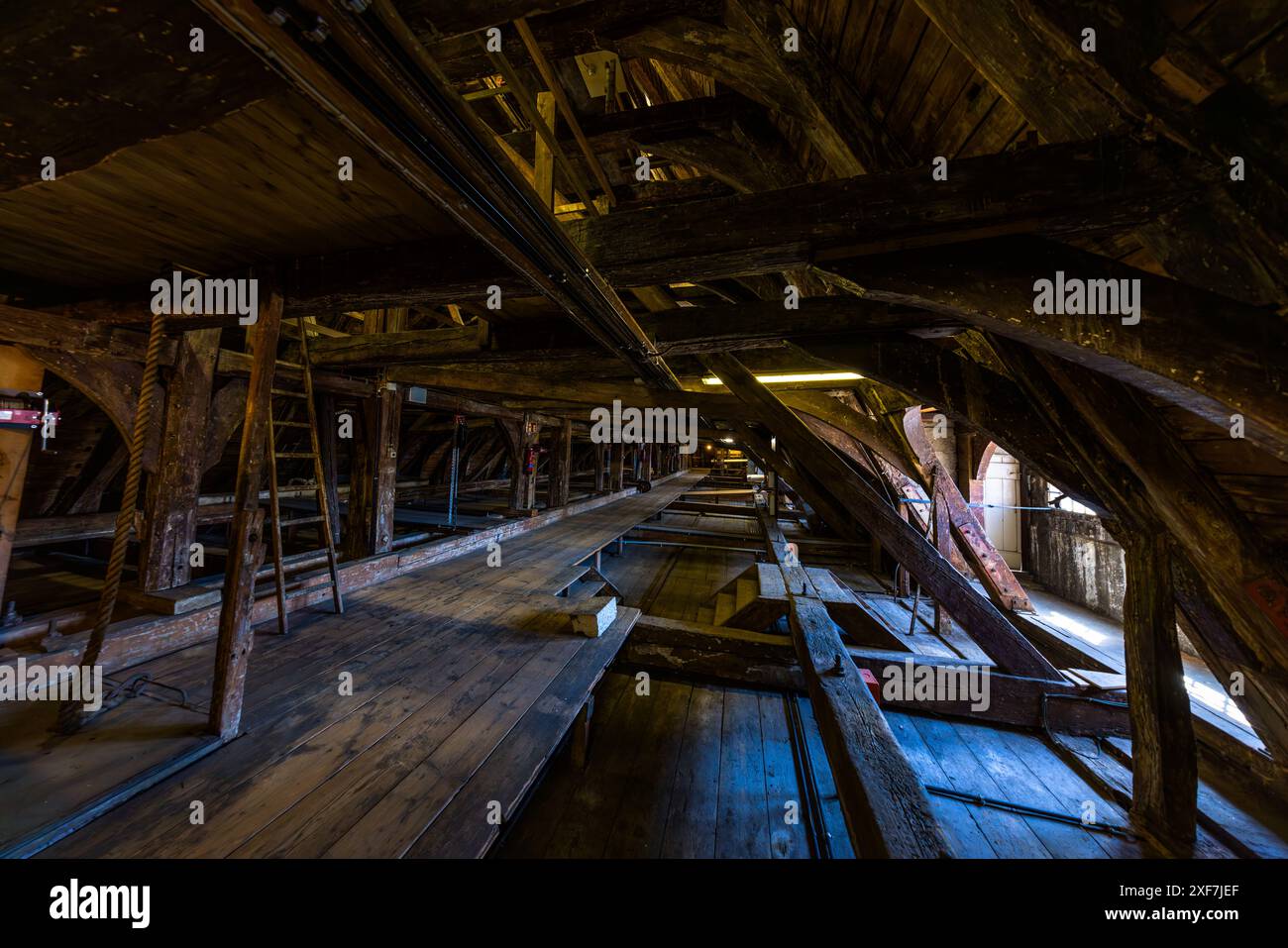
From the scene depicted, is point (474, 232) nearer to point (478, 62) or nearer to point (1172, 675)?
point (478, 62)

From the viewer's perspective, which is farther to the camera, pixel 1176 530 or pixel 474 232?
pixel 1176 530

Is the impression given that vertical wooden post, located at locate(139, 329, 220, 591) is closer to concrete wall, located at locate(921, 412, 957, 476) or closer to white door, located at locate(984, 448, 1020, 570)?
concrete wall, located at locate(921, 412, 957, 476)

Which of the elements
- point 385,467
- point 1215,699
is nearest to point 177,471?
point 385,467

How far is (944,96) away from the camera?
1.85 m

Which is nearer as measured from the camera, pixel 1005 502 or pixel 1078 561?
pixel 1078 561

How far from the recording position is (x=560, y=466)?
988cm

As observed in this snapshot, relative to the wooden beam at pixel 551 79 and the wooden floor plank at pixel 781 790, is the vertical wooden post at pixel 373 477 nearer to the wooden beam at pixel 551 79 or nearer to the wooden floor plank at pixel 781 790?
the wooden beam at pixel 551 79

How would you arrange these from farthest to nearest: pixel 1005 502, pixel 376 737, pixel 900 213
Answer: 1. pixel 1005 502
2. pixel 376 737
3. pixel 900 213

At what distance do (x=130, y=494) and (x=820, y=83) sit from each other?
4110 mm

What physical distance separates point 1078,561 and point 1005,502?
2504 mm

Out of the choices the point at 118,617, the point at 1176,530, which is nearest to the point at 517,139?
the point at 1176,530

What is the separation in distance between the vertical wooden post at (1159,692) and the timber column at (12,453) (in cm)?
680

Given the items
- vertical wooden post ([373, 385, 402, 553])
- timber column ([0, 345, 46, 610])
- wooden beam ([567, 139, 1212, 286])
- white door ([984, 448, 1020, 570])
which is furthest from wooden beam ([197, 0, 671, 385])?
white door ([984, 448, 1020, 570])

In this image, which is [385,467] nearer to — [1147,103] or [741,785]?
[741,785]
